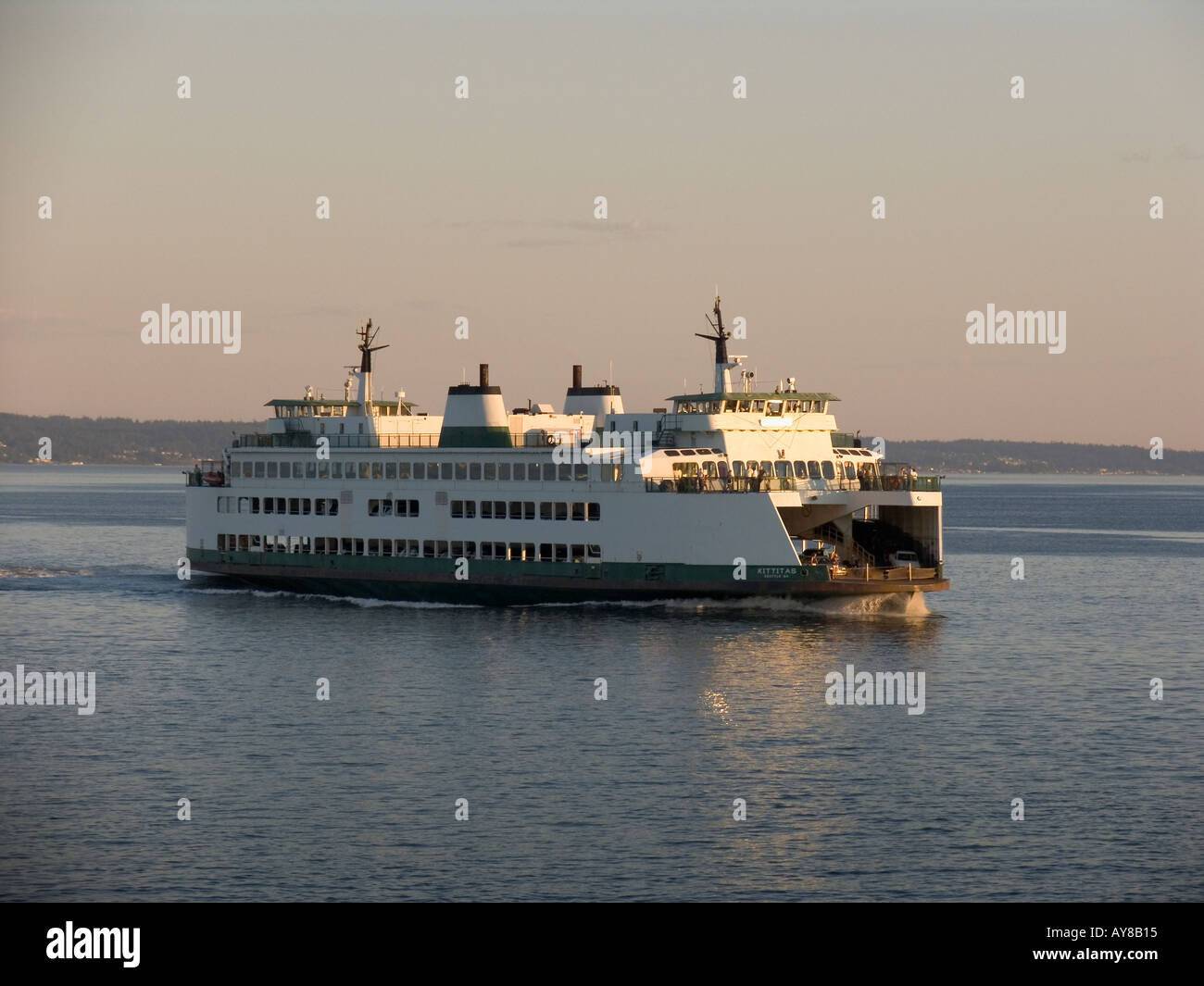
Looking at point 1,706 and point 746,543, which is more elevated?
point 746,543

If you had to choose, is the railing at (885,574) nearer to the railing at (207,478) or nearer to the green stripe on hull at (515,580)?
the green stripe on hull at (515,580)

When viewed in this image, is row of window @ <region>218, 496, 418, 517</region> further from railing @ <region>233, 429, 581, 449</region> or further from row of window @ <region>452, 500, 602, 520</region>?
row of window @ <region>452, 500, 602, 520</region>

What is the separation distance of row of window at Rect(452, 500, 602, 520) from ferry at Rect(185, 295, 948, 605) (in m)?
0.08

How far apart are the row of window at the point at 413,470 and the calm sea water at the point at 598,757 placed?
218 inches

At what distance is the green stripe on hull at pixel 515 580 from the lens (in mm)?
58219

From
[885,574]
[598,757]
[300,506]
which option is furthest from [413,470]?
[598,757]

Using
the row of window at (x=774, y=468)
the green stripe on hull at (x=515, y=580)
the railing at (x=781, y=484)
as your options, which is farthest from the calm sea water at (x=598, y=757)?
the row of window at (x=774, y=468)

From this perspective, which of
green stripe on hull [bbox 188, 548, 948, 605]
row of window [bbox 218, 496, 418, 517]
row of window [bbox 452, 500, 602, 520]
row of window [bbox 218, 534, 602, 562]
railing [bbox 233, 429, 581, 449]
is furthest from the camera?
row of window [bbox 218, 496, 418, 517]

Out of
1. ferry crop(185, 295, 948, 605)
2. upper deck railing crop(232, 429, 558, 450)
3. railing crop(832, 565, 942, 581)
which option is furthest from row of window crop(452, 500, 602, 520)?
railing crop(832, 565, 942, 581)

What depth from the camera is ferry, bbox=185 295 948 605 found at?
194 feet

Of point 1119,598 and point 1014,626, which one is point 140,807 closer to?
point 1014,626

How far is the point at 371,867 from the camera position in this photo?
2872 centimetres

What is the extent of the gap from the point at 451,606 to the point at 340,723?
2562 cm
